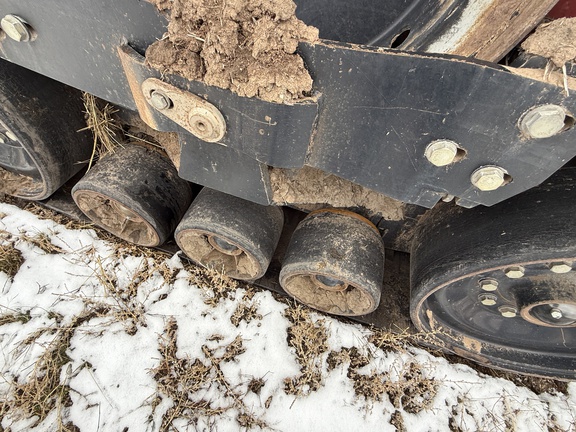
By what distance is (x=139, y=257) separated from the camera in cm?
252

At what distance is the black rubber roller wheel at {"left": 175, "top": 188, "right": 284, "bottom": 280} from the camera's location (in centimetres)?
192

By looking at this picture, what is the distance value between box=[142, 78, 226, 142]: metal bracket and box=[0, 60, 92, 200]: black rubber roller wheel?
36.8 inches

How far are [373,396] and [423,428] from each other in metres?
0.29

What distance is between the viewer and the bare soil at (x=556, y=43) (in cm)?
99

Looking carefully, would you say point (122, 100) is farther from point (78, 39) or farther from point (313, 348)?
point (313, 348)

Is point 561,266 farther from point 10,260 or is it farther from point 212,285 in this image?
point 10,260

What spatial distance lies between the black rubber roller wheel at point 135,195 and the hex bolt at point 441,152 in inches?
53.9

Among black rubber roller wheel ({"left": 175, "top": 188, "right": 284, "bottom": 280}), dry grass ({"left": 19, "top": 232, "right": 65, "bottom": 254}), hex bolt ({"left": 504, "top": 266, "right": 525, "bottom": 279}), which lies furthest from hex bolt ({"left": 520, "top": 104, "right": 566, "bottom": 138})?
dry grass ({"left": 19, "top": 232, "right": 65, "bottom": 254})

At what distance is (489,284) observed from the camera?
72.2 inches

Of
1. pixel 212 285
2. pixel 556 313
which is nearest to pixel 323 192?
pixel 212 285

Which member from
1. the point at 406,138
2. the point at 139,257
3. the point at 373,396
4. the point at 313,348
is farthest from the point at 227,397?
the point at 406,138

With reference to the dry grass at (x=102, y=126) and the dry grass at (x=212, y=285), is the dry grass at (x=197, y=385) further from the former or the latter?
the dry grass at (x=102, y=126)

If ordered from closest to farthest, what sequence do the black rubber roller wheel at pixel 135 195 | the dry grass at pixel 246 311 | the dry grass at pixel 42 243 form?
the black rubber roller wheel at pixel 135 195 < the dry grass at pixel 246 311 < the dry grass at pixel 42 243

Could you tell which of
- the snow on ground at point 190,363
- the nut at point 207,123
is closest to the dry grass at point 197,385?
the snow on ground at point 190,363
